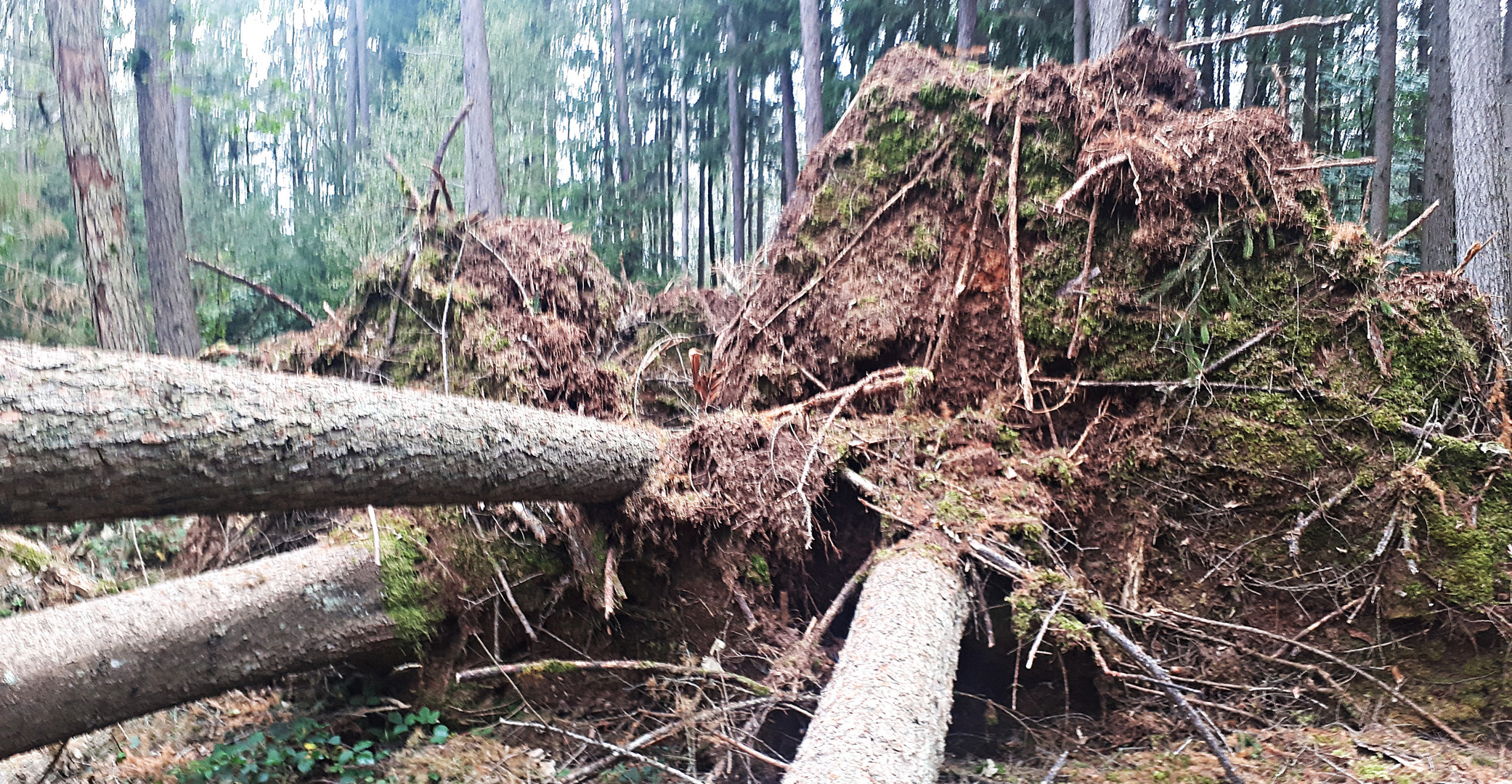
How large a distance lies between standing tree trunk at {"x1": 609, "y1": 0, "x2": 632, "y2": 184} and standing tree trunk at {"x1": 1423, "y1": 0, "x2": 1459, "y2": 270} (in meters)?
17.0

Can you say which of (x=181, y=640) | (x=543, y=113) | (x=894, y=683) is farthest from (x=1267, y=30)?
(x=543, y=113)

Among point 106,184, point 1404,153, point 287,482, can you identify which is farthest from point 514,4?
point 287,482

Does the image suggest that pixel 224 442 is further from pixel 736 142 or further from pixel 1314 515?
pixel 736 142

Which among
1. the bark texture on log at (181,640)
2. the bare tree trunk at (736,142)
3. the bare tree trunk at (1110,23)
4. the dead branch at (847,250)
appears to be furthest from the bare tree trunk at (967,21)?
the bark texture on log at (181,640)

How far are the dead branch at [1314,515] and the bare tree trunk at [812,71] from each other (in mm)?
12104

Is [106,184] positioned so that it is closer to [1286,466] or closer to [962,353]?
[962,353]

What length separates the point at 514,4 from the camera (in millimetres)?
23109

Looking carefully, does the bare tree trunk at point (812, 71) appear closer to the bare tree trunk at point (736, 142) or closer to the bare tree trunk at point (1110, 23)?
the bare tree trunk at point (736, 142)

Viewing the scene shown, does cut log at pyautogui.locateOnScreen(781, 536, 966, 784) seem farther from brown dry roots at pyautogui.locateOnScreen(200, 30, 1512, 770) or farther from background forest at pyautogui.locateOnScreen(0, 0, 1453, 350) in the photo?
background forest at pyautogui.locateOnScreen(0, 0, 1453, 350)

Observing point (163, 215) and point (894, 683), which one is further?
point (163, 215)

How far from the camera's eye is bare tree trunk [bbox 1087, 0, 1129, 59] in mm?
8453

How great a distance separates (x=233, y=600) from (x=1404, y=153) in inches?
741

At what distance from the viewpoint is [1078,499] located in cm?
397

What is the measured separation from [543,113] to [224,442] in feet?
73.3
